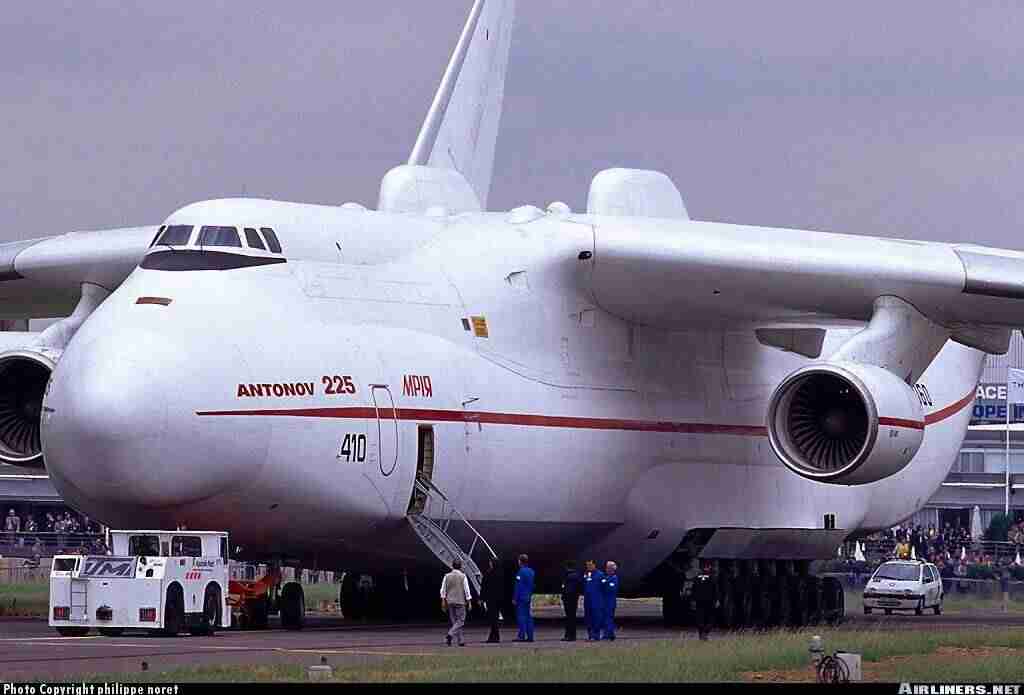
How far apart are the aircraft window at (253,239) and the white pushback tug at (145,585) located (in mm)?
3488

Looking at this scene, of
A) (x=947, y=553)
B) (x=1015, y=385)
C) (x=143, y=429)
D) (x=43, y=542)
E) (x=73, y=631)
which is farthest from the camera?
(x=1015, y=385)

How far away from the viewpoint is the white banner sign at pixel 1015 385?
227ft

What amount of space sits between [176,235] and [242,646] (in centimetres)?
588

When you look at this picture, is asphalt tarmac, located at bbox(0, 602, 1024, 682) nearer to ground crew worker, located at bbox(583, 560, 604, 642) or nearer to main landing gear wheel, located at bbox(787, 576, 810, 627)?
ground crew worker, located at bbox(583, 560, 604, 642)

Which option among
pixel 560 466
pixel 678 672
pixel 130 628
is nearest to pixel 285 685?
pixel 678 672

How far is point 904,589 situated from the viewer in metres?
39.5

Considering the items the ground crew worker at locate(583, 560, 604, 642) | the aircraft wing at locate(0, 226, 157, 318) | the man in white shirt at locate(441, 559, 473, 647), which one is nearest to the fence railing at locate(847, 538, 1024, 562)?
the aircraft wing at locate(0, 226, 157, 318)

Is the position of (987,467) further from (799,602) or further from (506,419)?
(506,419)

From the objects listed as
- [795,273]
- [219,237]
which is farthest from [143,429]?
[795,273]

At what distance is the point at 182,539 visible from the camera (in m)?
23.3

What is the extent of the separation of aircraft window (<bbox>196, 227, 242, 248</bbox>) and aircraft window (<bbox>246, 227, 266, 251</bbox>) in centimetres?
12

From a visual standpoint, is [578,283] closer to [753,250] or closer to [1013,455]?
[753,250]

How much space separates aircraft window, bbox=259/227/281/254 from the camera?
82.4 feet

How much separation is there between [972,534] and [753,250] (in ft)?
156
